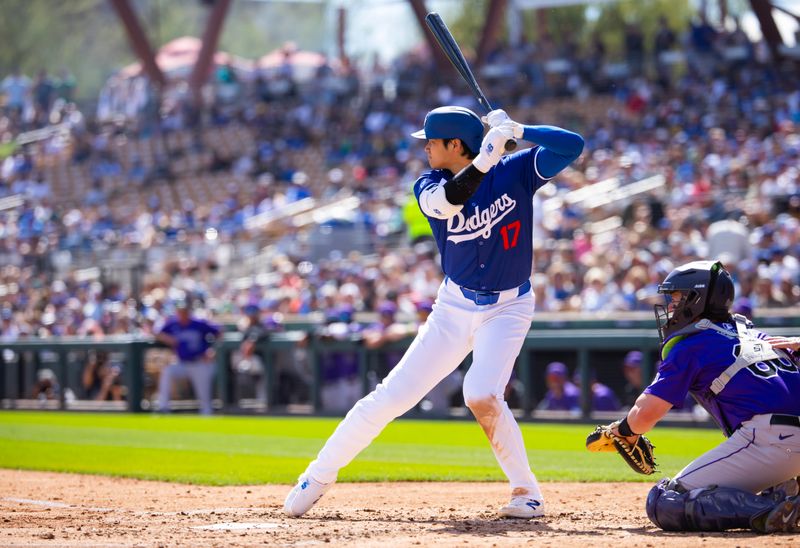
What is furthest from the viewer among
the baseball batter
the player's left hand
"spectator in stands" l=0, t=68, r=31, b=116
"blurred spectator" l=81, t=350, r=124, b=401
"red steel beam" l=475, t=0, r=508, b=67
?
"spectator in stands" l=0, t=68, r=31, b=116

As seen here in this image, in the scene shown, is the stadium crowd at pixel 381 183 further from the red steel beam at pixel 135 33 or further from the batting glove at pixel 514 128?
the batting glove at pixel 514 128

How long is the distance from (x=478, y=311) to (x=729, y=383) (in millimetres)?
1234

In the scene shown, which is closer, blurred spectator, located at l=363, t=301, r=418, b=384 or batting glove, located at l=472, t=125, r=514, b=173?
batting glove, located at l=472, t=125, r=514, b=173

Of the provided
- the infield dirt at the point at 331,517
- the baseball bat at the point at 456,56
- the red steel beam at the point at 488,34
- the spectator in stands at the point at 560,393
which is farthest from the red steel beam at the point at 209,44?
the baseball bat at the point at 456,56

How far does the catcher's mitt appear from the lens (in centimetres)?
518

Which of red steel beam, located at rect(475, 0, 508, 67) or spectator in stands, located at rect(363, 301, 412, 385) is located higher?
red steel beam, located at rect(475, 0, 508, 67)

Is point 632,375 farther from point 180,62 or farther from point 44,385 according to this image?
point 180,62

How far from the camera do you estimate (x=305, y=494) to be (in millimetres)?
5938

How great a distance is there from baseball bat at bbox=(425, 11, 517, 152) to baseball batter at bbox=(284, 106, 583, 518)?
0.25m

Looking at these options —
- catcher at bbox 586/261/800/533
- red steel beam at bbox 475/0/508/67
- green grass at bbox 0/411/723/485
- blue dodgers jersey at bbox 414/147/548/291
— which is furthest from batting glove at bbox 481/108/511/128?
red steel beam at bbox 475/0/508/67

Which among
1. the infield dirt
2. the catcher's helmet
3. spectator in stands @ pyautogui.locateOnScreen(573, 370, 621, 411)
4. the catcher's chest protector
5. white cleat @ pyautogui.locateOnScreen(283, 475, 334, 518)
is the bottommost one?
the infield dirt

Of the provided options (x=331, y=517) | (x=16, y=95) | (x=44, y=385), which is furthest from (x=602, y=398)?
(x=16, y=95)

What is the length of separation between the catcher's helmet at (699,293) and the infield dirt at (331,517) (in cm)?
91

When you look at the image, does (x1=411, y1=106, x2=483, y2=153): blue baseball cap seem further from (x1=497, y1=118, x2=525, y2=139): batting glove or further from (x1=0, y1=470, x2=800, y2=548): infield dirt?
(x1=0, y1=470, x2=800, y2=548): infield dirt
